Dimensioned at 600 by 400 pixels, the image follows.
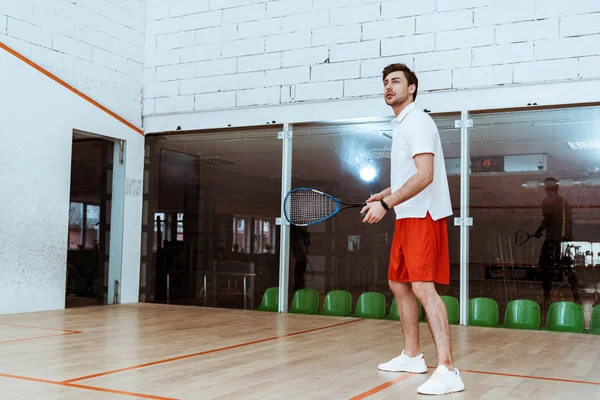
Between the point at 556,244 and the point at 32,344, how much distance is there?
3070 millimetres

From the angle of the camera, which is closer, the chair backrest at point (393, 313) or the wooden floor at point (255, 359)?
the wooden floor at point (255, 359)

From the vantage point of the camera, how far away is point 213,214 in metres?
5.38

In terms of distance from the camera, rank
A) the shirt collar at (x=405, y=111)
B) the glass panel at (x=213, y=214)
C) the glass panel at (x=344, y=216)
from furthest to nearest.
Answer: the glass panel at (x=213, y=214) → the glass panel at (x=344, y=216) → the shirt collar at (x=405, y=111)

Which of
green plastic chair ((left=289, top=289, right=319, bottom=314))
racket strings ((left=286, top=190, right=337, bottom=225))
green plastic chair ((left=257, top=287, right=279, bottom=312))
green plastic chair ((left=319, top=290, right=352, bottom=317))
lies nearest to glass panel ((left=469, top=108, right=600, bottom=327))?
green plastic chair ((left=319, top=290, right=352, bottom=317))

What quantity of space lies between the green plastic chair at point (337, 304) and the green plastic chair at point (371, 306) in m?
0.11

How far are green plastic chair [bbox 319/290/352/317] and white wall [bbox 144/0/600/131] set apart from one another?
4.27 ft

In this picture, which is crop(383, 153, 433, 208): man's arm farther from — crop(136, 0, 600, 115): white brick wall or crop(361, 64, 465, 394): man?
crop(136, 0, 600, 115): white brick wall

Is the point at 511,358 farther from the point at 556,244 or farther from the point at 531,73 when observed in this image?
the point at 531,73

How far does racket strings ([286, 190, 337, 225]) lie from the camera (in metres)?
3.25

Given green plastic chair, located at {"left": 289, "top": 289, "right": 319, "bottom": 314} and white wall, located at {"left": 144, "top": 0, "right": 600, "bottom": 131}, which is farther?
green plastic chair, located at {"left": 289, "top": 289, "right": 319, "bottom": 314}

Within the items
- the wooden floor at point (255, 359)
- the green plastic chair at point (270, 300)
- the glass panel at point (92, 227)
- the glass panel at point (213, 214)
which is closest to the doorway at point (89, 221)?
the glass panel at point (92, 227)

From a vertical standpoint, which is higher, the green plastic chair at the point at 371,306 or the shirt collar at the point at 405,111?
the shirt collar at the point at 405,111

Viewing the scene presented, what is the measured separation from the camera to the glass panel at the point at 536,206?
4250 millimetres

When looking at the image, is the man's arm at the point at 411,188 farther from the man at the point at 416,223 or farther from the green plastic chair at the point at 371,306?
the green plastic chair at the point at 371,306
